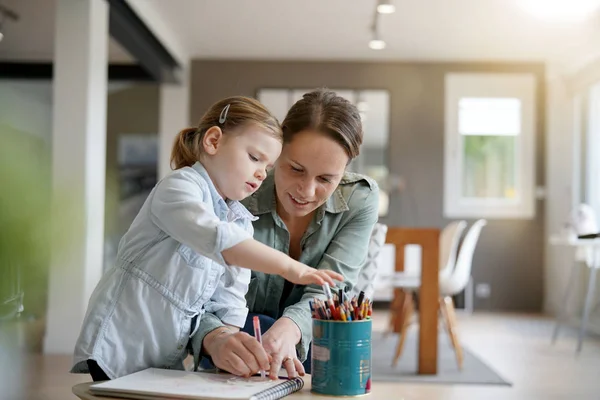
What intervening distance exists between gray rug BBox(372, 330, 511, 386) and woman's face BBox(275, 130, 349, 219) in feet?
8.15

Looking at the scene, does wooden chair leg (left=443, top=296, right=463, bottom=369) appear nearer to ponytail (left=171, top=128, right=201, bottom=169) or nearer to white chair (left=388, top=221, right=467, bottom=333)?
white chair (left=388, top=221, right=467, bottom=333)

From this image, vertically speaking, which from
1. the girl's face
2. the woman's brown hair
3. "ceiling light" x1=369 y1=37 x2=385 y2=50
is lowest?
the girl's face

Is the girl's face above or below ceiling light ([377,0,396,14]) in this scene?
below

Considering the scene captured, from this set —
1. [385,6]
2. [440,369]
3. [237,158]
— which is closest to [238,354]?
[237,158]

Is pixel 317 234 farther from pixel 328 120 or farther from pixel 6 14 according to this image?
pixel 6 14

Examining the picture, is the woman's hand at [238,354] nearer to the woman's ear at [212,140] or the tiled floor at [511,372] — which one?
the woman's ear at [212,140]

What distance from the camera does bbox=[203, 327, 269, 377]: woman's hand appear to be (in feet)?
3.27

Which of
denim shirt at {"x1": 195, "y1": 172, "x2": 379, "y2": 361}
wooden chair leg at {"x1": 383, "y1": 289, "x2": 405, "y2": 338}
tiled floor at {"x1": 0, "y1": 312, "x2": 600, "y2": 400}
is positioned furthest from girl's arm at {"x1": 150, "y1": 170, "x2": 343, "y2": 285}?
wooden chair leg at {"x1": 383, "y1": 289, "x2": 405, "y2": 338}

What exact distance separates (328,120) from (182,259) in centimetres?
48

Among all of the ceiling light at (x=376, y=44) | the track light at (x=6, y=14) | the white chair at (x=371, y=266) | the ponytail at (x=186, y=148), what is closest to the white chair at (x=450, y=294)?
the white chair at (x=371, y=266)

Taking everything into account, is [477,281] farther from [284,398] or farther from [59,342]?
[284,398]

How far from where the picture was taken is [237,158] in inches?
42.1

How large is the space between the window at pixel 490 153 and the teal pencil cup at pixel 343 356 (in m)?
6.84

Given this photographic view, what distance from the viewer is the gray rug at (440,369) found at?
12.3ft
